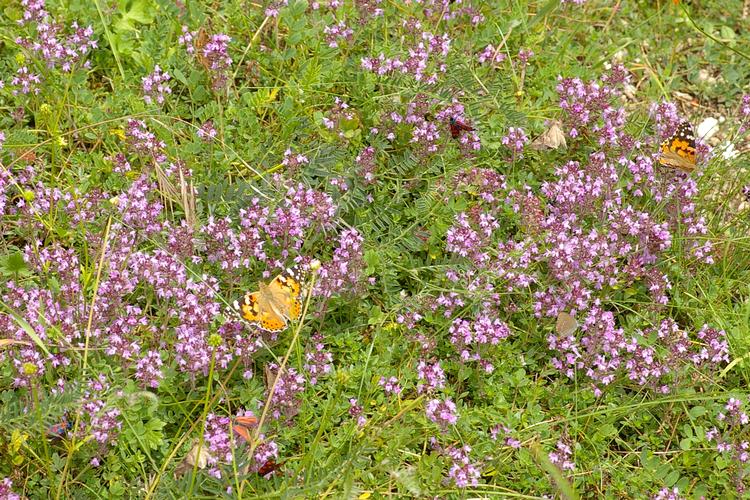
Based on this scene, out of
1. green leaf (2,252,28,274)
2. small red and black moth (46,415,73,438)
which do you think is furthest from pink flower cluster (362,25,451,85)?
small red and black moth (46,415,73,438)

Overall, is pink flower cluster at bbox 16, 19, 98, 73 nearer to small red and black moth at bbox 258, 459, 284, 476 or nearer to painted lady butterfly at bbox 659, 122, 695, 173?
small red and black moth at bbox 258, 459, 284, 476

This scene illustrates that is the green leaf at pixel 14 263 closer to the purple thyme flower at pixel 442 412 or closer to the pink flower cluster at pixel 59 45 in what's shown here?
the pink flower cluster at pixel 59 45

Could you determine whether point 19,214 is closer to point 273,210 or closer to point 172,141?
point 172,141

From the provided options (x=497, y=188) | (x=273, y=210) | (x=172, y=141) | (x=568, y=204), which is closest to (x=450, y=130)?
(x=497, y=188)

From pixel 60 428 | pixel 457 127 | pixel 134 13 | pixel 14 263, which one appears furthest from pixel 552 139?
pixel 60 428

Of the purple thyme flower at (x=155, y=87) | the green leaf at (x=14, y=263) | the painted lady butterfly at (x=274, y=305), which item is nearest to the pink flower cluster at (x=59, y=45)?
the purple thyme flower at (x=155, y=87)

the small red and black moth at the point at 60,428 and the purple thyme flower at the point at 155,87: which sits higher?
the purple thyme flower at the point at 155,87
